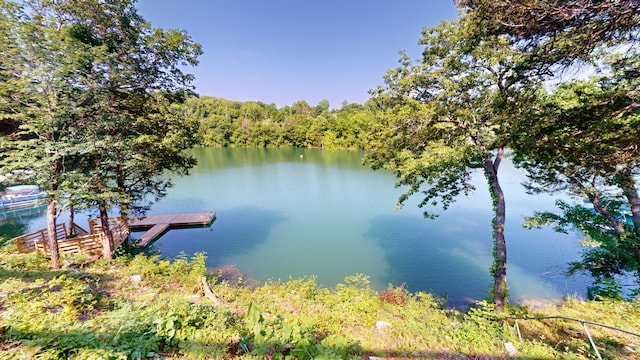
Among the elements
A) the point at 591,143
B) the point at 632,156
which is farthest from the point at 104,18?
the point at 632,156

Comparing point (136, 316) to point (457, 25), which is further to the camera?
point (457, 25)

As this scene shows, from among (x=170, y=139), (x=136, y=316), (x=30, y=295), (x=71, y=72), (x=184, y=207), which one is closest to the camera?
(x=136, y=316)

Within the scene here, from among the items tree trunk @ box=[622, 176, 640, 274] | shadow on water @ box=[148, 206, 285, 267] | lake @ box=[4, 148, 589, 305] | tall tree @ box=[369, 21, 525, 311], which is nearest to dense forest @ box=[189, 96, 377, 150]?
lake @ box=[4, 148, 589, 305]

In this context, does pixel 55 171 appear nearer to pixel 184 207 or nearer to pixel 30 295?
pixel 30 295

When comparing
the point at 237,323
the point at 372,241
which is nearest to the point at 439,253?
the point at 372,241

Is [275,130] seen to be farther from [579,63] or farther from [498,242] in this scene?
[579,63]

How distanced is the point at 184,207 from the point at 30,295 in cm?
1206

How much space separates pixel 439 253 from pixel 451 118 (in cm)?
594

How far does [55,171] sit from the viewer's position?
222 inches

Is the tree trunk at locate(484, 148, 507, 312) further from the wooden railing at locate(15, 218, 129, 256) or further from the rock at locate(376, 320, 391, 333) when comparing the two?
the wooden railing at locate(15, 218, 129, 256)

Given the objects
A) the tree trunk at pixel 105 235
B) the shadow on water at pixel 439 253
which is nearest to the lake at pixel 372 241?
the shadow on water at pixel 439 253

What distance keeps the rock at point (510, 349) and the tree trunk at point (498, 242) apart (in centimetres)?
235

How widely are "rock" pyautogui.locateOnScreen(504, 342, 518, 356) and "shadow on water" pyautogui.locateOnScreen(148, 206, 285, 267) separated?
27.3 ft

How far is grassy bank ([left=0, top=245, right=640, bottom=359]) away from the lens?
2777 mm
